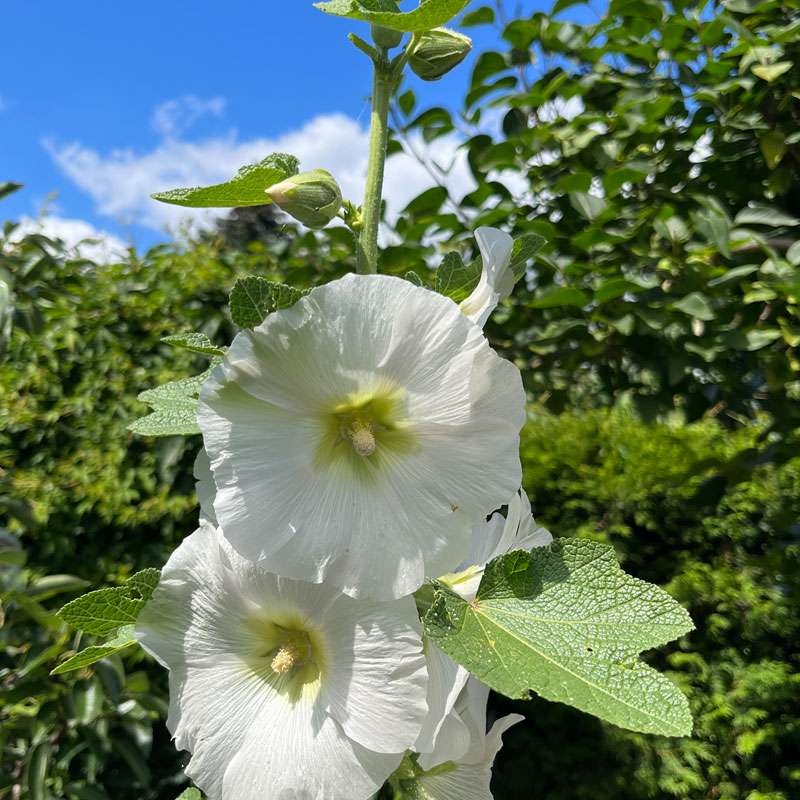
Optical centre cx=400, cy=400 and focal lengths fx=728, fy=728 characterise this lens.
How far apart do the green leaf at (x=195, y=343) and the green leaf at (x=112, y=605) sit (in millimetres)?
207

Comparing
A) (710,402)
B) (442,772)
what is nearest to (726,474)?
(710,402)

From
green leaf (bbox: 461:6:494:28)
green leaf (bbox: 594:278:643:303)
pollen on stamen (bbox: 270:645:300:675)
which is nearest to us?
pollen on stamen (bbox: 270:645:300:675)

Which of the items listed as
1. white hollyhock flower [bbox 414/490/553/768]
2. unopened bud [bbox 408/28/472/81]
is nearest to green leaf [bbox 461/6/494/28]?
unopened bud [bbox 408/28/472/81]

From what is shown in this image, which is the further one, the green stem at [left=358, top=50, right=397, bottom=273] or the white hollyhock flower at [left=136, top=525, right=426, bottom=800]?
the green stem at [left=358, top=50, right=397, bottom=273]

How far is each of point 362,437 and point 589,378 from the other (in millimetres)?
Result: 2392

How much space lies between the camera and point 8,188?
211cm

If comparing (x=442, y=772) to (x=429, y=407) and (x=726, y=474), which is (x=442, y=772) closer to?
(x=429, y=407)

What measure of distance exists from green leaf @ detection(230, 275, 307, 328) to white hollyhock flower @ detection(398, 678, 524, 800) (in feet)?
1.34

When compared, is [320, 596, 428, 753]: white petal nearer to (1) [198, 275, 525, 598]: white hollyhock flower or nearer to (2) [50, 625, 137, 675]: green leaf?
(1) [198, 275, 525, 598]: white hollyhock flower

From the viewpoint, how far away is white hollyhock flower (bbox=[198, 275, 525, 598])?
531 mm

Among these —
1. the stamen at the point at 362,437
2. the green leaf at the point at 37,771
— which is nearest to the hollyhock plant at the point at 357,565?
the stamen at the point at 362,437

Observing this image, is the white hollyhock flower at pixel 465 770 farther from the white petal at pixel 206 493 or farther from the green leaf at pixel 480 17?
the green leaf at pixel 480 17

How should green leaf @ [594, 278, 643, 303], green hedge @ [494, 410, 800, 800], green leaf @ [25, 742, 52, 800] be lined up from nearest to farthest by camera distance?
green leaf @ [25, 742, 52, 800]
green leaf @ [594, 278, 643, 303]
green hedge @ [494, 410, 800, 800]

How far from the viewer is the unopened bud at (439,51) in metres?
0.71
